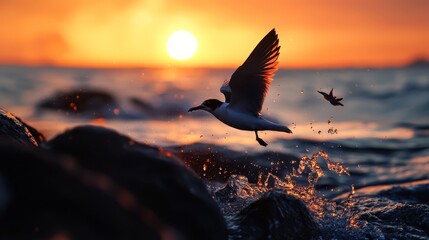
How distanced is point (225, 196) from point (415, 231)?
7.18 feet

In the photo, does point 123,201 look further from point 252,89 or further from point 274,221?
point 252,89

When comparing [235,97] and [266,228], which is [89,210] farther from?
[235,97]

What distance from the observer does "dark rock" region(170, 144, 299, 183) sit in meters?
11.3

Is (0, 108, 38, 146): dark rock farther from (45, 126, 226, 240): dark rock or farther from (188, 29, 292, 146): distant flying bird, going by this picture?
(188, 29, 292, 146): distant flying bird

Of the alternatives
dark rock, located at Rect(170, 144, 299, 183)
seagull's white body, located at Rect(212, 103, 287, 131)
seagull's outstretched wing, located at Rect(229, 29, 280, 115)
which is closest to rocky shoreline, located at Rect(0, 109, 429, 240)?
seagull's white body, located at Rect(212, 103, 287, 131)

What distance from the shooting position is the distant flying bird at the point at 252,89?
6.71 meters

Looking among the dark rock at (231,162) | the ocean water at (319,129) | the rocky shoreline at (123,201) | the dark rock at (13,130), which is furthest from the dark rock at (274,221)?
the dark rock at (231,162)

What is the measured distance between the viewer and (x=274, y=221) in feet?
17.3

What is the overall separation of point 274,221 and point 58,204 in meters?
2.56

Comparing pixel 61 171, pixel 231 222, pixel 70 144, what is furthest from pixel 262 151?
pixel 61 171

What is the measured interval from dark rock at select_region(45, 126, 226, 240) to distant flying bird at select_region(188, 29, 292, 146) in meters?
2.55

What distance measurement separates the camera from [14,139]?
5359mm

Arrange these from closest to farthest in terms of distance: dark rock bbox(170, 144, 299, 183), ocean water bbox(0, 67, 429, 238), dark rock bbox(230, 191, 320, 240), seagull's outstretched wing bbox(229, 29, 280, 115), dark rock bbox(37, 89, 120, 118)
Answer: dark rock bbox(230, 191, 320, 240) < seagull's outstretched wing bbox(229, 29, 280, 115) < dark rock bbox(170, 144, 299, 183) < ocean water bbox(0, 67, 429, 238) < dark rock bbox(37, 89, 120, 118)

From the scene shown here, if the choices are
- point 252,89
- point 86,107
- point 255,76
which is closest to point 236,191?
point 252,89
